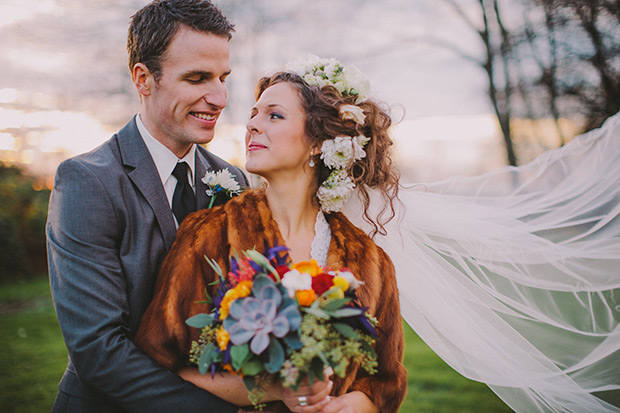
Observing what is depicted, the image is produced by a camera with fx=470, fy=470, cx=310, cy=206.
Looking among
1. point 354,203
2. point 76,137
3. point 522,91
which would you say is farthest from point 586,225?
point 76,137

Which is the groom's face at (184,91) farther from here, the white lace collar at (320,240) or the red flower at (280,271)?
the red flower at (280,271)

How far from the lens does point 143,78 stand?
280cm

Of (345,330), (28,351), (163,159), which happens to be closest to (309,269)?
(345,330)

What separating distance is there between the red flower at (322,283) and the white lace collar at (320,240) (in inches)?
29.4

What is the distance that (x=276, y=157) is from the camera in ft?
8.42

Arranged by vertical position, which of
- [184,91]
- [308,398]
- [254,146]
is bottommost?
[308,398]

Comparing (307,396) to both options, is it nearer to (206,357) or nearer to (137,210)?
(206,357)

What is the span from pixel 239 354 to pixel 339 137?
1.44m

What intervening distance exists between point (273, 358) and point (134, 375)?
823 mm

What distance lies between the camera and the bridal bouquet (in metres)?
1.63

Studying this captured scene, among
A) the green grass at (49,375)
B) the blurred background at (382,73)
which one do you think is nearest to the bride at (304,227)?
the green grass at (49,375)

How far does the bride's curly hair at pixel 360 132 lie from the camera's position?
2674mm

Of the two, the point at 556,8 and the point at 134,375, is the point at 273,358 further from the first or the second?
the point at 556,8

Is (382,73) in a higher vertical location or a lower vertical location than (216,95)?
higher
